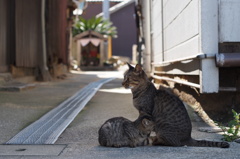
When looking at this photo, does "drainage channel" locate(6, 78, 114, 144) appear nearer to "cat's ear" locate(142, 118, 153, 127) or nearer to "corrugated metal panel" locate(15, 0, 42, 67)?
"cat's ear" locate(142, 118, 153, 127)

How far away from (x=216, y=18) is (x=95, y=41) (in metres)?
24.9

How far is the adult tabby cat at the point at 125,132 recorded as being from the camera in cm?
436

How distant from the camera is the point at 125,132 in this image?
14.4ft

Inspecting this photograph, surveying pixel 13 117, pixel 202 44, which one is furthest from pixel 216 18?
pixel 13 117

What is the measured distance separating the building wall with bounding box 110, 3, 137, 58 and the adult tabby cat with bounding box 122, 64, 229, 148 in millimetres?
32784

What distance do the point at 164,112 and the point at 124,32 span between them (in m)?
34.0

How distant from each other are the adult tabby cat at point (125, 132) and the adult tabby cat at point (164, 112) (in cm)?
15

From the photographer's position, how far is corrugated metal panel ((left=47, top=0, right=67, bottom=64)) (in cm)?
1755

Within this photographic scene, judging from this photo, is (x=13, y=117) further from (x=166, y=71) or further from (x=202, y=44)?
(x=166, y=71)

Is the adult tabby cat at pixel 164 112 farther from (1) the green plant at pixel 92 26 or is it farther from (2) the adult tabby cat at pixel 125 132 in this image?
(1) the green plant at pixel 92 26

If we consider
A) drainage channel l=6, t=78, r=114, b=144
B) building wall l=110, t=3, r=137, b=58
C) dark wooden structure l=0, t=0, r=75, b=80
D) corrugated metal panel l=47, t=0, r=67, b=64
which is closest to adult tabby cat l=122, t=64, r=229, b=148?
drainage channel l=6, t=78, r=114, b=144

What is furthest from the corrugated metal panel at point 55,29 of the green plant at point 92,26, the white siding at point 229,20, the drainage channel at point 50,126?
the white siding at point 229,20

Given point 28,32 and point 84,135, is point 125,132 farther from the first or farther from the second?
point 28,32

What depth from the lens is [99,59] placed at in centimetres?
3097
